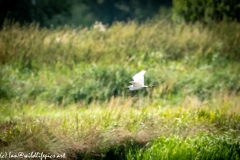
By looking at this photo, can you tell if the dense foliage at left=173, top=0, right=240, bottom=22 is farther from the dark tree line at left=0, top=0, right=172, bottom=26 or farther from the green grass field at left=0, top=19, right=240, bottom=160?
the dark tree line at left=0, top=0, right=172, bottom=26

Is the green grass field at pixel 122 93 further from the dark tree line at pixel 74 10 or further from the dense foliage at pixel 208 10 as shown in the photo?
the dark tree line at pixel 74 10

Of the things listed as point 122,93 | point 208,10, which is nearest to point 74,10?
point 208,10

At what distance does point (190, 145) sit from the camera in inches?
235

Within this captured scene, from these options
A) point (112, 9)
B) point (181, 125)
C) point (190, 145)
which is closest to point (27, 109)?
point (181, 125)

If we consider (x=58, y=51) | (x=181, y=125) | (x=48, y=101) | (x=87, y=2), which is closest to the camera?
(x=181, y=125)

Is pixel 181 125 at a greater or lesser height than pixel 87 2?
lesser

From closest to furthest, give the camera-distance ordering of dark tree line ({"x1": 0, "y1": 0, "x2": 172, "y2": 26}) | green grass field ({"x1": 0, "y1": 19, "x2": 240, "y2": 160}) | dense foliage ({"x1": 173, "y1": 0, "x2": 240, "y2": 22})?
green grass field ({"x1": 0, "y1": 19, "x2": 240, "y2": 160}), dense foliage ({"x1": 173, "y1": 0, "x2": 240, "y2": 22}), dark tree line ({"x1": 0, "y1": 0, "x2": 172, "y2": 26})

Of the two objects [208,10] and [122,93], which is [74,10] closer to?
[208,10]

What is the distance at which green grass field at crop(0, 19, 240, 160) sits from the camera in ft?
19.8

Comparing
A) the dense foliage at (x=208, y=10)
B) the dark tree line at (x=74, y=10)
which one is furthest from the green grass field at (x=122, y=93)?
the dark tree line at (x=74, y=10)

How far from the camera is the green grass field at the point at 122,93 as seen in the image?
19.8ft

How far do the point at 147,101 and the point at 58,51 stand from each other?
3938 mm

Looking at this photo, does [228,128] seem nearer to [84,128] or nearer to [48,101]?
[84,128]

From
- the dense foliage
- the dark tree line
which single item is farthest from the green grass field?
the dark tree line
